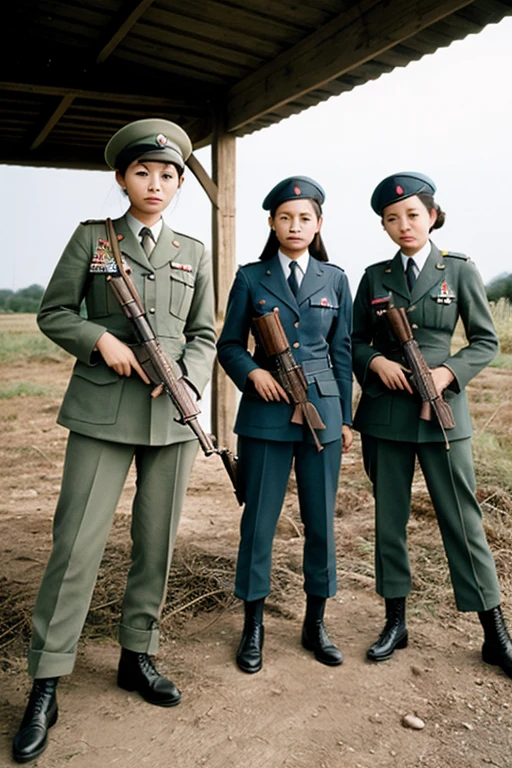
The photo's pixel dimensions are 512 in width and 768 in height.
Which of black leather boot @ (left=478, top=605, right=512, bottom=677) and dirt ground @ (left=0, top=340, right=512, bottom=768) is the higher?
black leather boot @ (left=478, top=605, right=512, bottom=677)

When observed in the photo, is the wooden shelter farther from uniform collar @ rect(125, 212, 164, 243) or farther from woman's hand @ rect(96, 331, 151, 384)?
woman's hand @ rect(96, 331, 151, 384)

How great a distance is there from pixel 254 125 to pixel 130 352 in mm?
3965

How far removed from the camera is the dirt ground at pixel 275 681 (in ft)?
7.27

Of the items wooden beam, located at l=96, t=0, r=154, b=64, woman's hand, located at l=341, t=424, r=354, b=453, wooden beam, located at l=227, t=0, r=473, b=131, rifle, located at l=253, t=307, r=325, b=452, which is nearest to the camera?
rifle, located at l=253, t=307, r=325, b=452

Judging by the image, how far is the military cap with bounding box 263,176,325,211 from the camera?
8.55ft

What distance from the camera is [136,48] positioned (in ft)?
16.0

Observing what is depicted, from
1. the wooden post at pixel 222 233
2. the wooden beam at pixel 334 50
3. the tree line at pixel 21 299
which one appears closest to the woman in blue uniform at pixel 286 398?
the wooden beam at pixel 334 50

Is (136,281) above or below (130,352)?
above

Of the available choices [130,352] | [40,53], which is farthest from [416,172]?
[40,53]

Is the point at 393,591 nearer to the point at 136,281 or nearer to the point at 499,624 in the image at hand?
the point at 499,624

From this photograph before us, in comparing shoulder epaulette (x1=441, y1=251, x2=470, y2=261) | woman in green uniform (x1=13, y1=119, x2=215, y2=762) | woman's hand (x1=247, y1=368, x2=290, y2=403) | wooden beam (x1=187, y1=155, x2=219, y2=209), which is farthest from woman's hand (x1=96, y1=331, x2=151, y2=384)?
wooden beam (x1=187, y1=155, x2=219, y2=209)

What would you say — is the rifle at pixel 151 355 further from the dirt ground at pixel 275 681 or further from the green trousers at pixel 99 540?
the dirt ground at pixel 275 681

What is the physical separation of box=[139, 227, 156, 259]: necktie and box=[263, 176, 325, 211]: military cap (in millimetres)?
513

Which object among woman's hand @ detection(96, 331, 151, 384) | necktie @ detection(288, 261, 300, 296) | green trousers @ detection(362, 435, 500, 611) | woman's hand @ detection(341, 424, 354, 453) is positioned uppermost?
necktie @ detection(288, 261, 300, 296)
